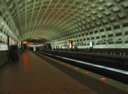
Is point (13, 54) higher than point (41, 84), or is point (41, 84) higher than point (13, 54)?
point (13, 54)

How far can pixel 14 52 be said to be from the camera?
55.2 ft

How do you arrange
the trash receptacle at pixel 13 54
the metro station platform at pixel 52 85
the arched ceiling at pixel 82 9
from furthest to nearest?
1. the arched ceiling at pixel 82 9
2. the trash receptacle at pixel 13 54
3. the metro station platform at pixel 52 85

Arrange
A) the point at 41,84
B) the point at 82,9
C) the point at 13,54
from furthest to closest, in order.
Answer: the point at 82,9
the point at 13,54
the point at 41,84

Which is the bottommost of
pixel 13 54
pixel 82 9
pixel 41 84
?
pixel 41 84

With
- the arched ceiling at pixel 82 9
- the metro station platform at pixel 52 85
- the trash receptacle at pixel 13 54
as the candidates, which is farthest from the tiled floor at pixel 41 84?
the arched ceiling at pixel 82 9

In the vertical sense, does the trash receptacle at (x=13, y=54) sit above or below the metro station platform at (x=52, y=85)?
above

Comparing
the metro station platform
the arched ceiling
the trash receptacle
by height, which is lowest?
the metro station platform

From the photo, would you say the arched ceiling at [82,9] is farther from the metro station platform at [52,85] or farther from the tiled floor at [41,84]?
the metro station platform at [52,85]

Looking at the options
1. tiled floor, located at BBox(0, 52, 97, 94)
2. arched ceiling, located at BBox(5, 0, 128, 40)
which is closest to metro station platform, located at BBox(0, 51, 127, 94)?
tiled floor, located at BBox(0, 52, 97, 94)

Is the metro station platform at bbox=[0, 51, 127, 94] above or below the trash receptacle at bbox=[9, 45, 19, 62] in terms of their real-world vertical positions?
below

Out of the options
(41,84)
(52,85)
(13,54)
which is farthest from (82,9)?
(52,85)

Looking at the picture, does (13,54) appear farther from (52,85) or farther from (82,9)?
(82,9)

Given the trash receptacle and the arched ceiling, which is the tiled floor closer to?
the trash receptacle

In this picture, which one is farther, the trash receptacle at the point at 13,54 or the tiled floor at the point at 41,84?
the trash receptacle at the point at 13,54
